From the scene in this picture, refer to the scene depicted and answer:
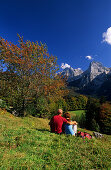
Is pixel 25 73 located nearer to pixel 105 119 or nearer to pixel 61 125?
pixel 61 125

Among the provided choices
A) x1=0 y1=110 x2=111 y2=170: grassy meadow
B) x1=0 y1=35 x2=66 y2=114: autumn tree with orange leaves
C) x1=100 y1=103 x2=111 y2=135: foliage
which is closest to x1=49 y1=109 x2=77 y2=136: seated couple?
x1=0 y1=110 x2=111 y2=170: grassy meadow

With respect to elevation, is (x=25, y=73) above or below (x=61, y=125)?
above

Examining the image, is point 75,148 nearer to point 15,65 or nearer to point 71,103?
point 15,65

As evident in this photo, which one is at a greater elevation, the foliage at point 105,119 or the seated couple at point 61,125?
the seated couple at point 61,125

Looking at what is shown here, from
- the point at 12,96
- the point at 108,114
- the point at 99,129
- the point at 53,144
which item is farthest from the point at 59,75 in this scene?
the point at 99,129

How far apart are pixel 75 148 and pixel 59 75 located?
12536mm

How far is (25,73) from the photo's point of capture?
41.1ft

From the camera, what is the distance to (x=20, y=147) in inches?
152

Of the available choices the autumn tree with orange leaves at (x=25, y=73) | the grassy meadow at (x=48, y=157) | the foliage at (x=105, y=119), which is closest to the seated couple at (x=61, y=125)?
the grassy meadow at (x=48, y=157)

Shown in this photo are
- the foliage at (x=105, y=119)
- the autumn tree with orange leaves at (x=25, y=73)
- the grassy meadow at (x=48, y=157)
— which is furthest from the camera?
the foliage at (x=105, y=119)

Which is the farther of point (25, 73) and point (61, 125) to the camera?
point (25, 73)

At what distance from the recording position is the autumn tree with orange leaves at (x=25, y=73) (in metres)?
12.0

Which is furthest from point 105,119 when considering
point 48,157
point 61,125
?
point 48,157

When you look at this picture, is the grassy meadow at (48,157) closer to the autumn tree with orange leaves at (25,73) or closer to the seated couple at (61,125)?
the seated couple at (61,125)
